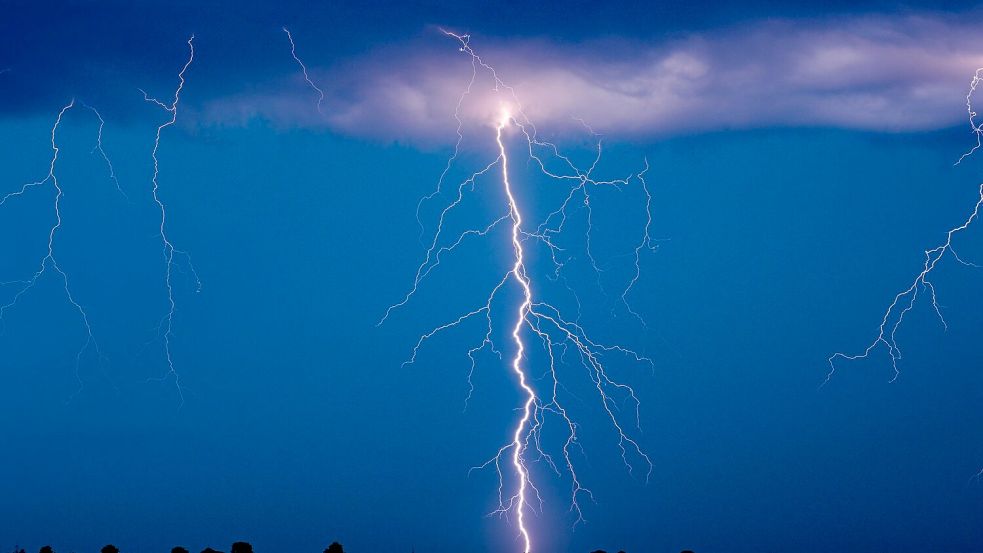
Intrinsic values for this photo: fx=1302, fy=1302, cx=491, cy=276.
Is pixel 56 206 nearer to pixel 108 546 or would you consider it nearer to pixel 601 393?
pixel 108 546

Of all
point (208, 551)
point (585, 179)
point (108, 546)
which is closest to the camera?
point (208, 551)

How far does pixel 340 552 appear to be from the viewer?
23.8 metres

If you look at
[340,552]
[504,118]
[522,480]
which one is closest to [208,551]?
[340,552]

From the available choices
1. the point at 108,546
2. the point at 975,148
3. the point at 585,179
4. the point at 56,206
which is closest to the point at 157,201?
the point at 56,206

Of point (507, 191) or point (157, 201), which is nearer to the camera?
point (507, 191)

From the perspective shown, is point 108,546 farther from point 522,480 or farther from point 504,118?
point 504,118

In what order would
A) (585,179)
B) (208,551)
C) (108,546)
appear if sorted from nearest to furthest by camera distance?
(208,551)
(108,546)
(585,179)

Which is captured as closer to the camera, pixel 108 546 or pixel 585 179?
pixel 108 546

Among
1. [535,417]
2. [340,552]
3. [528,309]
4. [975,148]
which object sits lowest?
[340,552]

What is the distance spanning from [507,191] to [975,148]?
9915mm

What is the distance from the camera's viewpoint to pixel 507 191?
1025 inches

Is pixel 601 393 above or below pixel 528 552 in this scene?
above

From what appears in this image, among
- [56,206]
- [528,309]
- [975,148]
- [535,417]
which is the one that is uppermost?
[56,206]

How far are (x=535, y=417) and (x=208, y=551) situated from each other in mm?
6816
